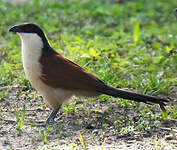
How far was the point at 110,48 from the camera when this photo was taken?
6227 mm

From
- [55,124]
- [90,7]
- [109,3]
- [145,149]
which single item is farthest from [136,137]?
[109,3]

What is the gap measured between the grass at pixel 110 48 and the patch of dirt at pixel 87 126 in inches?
0.6

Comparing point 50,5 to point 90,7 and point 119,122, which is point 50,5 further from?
point 119,122

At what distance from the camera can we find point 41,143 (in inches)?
151

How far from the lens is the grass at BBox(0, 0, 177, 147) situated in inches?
184

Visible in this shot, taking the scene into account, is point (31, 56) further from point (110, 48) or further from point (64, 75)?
point (110, 48)

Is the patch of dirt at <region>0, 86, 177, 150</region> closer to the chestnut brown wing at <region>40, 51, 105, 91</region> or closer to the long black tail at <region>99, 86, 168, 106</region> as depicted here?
the long black tail at <region>99, 86, 168, 106</region>

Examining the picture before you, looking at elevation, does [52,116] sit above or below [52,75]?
below

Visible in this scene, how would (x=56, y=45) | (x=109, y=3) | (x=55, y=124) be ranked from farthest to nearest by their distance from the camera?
(x=109, y=3) < (x=56, y=45) < (x=55, y=124)

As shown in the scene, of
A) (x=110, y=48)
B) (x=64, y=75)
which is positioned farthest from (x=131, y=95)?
(x=110, y=48)

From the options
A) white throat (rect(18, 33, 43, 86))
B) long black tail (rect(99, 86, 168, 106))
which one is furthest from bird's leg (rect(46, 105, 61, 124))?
long black tail (rect(99, 86, 168, 106))

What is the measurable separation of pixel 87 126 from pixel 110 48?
218 centimetres

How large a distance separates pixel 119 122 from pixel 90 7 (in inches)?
187

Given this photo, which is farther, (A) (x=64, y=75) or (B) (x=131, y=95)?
(B) (x=131, y=95)
